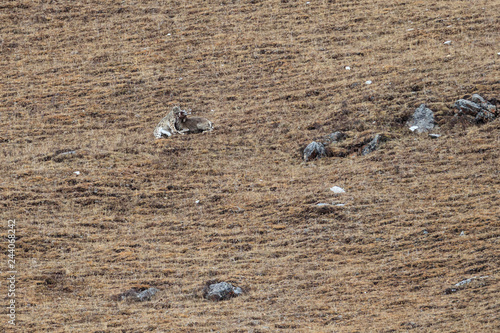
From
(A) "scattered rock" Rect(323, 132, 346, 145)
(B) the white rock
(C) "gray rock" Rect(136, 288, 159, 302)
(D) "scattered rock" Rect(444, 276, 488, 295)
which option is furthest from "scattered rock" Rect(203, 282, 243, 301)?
(A) "scattered rock" Rect(323, 132, 346, 145)

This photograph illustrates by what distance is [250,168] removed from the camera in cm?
1831

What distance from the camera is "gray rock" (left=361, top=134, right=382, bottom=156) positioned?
18.1 m

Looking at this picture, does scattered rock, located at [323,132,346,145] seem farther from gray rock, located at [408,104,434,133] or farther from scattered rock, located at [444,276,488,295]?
scattered rock, located at [444,276,488,295]

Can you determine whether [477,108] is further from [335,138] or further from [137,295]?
[137,295]

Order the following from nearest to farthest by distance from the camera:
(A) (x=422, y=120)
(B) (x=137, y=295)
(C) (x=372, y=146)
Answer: (B) (x=137, y=295) < (C) (x=372, y=146) < (A) (x=422, y=120)

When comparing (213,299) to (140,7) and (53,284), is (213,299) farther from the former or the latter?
(140,7)

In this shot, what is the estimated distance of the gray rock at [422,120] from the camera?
1848cm

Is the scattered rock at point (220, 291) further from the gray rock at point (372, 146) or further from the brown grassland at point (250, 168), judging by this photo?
the gray rock at point (372, 146)

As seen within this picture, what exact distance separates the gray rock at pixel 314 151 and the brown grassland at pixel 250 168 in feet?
1.43

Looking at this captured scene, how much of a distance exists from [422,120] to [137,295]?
11.3 m

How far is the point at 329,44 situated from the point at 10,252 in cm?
1734

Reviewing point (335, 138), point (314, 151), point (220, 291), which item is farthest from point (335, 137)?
point (220, 291)

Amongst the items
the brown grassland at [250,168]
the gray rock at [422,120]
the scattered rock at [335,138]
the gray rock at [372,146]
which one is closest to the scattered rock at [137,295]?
the brown grassland at [250,168]

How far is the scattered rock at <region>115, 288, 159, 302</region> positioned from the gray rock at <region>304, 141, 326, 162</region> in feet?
25.7
